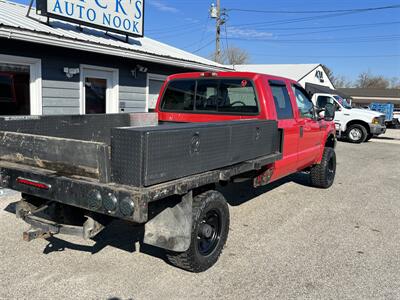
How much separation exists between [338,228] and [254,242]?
4.54ft

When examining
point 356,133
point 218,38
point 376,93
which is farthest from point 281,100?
point 376,93

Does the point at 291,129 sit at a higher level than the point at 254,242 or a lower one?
higher

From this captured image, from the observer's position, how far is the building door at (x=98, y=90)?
332 inches

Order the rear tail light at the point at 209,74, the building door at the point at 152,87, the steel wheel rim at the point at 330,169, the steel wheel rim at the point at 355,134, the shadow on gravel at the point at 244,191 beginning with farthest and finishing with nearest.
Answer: the steel wheel rim at the point at 355,134 < the building door at the point at 152,87 < the steel wheel rim at the point at 330,169 < the shadow on gravel at the point at 244,191 < the rear tail light at the point at 209,74

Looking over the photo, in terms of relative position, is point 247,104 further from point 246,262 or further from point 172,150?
point 172,150

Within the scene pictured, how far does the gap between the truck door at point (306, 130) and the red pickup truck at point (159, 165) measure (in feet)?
1.58

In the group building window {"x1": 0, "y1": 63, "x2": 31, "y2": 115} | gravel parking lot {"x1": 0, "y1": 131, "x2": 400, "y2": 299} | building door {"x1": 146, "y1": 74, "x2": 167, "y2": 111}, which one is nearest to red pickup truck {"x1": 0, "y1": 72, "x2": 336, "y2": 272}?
gravel parking lot {"x1": 0, "y1": 131, "x2": 400, "y2": 299}

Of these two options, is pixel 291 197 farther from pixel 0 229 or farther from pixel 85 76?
pixel 85 76

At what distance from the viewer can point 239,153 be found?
3881 millimetres

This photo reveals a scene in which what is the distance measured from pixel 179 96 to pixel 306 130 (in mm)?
2105

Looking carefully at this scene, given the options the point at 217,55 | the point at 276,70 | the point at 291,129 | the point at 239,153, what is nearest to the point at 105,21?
the point at 291,129

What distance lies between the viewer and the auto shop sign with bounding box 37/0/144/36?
24.4ft

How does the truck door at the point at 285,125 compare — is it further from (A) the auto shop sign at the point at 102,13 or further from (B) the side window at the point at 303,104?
(A) the auto shop sign at the point at 102,13

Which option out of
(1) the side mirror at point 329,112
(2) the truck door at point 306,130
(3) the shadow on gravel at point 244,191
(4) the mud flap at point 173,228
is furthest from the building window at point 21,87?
(1) the side mirror at point 329,112
